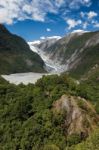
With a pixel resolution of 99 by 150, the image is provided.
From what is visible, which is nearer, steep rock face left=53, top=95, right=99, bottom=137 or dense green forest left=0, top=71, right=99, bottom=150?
steep rock face left=53, top=95, right=99, bottom=137

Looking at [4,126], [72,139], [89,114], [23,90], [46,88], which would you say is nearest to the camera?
[72,139]

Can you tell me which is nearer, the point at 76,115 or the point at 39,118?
the point at 76,115

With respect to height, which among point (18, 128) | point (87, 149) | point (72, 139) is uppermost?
point (18, 128)

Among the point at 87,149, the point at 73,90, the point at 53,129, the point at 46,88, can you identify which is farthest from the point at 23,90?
the point at 87,149

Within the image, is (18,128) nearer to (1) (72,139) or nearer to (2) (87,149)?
(1) (72,139)

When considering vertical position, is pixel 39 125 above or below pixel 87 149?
above

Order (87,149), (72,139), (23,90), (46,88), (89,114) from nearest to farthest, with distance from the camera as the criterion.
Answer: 1. (87,149)
2. (72,139)
3. (89,114)
4. (46,88)
5. (23,90)
